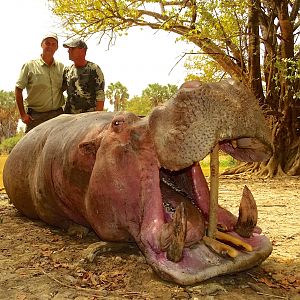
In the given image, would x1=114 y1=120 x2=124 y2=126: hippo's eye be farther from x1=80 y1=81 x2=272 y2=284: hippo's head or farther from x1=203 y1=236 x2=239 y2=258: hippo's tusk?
x1=203 y1=236 x2=239 y2=258: hippo's tusk

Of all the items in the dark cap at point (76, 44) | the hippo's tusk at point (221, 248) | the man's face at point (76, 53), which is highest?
the dark cap at point (76, 44)

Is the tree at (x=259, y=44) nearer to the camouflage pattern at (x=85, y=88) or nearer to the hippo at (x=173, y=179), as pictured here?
the camouflage pattern at (x=85, y=88)

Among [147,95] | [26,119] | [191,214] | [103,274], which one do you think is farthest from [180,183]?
[147,95]

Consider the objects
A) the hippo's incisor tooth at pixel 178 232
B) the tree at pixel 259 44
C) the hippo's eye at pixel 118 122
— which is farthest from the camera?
the tree at pixel 259 44

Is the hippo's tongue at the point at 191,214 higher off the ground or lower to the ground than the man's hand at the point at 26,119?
lower

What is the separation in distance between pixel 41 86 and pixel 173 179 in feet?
12.2

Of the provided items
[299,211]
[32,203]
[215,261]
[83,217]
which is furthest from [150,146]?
[299,211]

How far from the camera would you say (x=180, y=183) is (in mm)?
3021

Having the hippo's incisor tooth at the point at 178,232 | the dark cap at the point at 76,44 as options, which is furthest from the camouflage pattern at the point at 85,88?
the hippo's incisor tooth at the point at 178,232

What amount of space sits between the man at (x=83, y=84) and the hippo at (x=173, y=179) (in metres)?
2.68

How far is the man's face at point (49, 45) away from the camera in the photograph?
6.32m

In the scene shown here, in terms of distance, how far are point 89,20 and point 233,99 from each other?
9856mm

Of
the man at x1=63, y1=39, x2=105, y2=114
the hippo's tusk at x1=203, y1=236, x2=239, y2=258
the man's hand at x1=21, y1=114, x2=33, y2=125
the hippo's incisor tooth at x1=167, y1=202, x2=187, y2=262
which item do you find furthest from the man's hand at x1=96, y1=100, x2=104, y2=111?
the hippo's incisor tooth at x1=167, y1=202, x2=187, y2=262

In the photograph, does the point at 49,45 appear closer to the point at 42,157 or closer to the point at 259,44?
the point at 42,157
